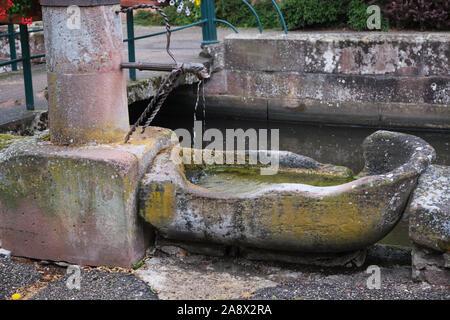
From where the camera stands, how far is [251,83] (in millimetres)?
8297

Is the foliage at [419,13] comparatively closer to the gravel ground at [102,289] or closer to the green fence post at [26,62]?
the green fence post at [26,62]

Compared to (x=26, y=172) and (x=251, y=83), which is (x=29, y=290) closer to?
(x=26, y=172)

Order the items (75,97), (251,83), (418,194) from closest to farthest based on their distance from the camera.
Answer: (418,194), (75,97), (251,83)

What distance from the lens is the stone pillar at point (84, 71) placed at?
4039mm

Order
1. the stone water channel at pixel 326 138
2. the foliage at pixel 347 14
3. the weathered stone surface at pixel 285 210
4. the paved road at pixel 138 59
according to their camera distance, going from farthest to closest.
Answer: the foliage at pixel 347 14, the stone water channel at pixel 326 138, the paved road at pixel 138 59, the weathered stone surface at pixel 285 210

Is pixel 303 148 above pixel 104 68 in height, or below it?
below

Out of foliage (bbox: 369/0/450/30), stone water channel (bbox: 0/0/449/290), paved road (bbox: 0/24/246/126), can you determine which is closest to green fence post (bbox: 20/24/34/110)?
paved road (bbox: 0/24/246/126)

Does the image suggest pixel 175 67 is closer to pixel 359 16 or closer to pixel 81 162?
pixel 81 162

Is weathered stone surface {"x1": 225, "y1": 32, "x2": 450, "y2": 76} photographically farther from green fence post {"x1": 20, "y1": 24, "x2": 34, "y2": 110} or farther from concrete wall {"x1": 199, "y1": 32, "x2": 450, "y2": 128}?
green fence post {"x1": 20, "y1": 24, "x2": 34, "y2": 110}

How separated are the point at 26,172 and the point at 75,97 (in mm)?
612

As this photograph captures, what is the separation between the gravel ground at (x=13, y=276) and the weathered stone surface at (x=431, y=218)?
2489 mm

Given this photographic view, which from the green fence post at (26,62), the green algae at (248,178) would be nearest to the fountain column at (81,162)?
the green algae at (248,178)

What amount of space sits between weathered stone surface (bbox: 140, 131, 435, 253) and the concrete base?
181 mm

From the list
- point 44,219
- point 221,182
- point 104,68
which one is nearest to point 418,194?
point 221,182
